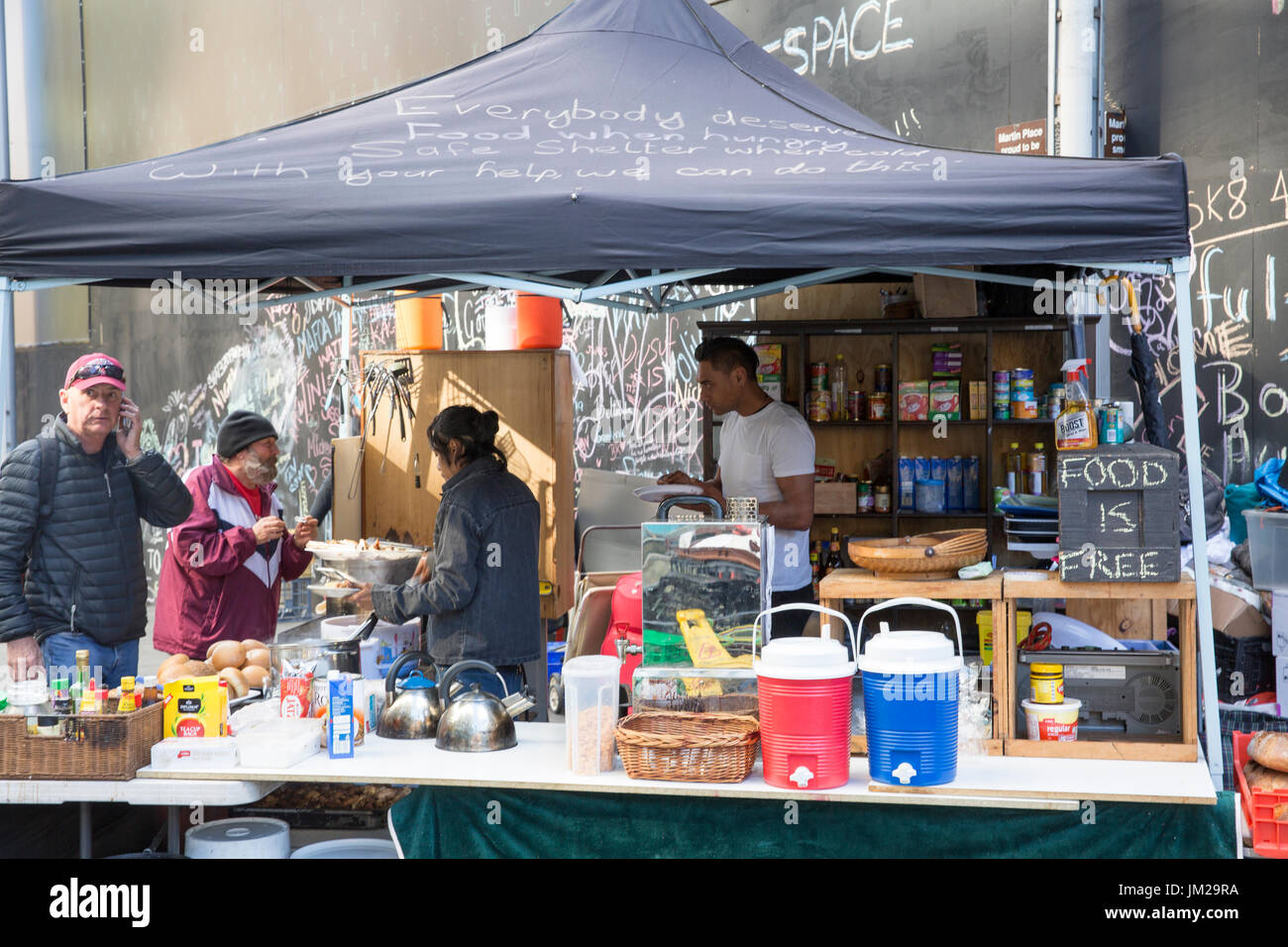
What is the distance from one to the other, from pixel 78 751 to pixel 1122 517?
3.25 metres

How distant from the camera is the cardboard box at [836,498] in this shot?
6.77 meters

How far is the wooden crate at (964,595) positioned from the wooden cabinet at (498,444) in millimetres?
3326

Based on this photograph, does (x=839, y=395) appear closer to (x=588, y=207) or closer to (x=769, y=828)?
(x=588, y=207)

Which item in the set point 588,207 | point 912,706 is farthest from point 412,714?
point 588,207

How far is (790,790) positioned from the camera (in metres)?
3.22

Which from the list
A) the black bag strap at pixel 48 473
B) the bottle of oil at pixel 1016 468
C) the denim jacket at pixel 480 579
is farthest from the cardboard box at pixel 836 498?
the black bag strap at pixel 48 473

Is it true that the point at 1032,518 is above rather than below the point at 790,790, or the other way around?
above

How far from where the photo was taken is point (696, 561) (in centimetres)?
362

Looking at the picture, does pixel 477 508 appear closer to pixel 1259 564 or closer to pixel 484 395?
pixel 484 395

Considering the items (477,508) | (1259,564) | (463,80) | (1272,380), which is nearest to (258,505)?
(477,508)

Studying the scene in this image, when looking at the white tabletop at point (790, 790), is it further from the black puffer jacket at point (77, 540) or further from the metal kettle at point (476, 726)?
the black puffer jacket at point (77, 540)

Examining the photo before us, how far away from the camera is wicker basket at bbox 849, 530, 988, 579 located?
151 inches

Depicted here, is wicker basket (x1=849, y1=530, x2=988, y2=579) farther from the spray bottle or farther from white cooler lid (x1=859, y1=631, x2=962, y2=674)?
white cooler lid (x1=859, y1=631, x2=962, y2=674)

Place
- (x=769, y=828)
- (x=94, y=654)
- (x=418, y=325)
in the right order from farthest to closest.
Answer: (x=418, y=325) → (x=94, y=654) → (x=769, y=828)
